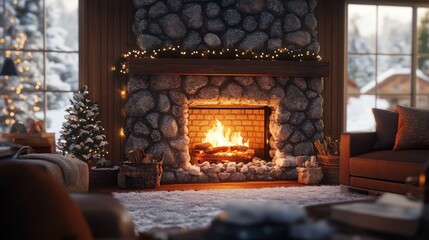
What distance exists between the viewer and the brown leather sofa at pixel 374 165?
532 cm

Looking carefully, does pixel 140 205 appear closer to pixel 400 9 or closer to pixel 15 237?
pixel 15 237

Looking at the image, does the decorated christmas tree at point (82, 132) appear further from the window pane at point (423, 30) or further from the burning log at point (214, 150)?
the window pane at point (423, 30)

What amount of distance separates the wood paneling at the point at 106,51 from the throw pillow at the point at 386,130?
2.94 meters

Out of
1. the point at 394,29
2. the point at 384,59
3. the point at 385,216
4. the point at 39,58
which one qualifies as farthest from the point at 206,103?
the point at 385,216

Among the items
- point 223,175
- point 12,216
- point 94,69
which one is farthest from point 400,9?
point 12,216

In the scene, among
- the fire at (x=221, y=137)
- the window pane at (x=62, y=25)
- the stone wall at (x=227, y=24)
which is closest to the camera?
the stone wall at (x=227, y=24)

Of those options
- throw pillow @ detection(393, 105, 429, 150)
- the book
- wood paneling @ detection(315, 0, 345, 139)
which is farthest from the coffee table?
wood paneling @ detection(315, 0, 345, 139)

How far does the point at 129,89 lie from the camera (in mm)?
7012

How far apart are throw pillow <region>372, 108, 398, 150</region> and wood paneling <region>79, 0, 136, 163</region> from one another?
2940 millimetres

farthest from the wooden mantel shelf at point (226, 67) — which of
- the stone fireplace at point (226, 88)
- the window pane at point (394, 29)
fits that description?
the window pane at point (394, 29)

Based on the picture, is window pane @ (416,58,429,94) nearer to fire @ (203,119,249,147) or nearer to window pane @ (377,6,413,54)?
window pane @ (377,6,413,54)

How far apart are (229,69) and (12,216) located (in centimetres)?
535

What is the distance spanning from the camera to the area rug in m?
4.60

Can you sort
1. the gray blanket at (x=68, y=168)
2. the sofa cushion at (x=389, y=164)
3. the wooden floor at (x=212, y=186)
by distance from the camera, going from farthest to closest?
the wooden floor at (x=212, y=186), the sofa cushion at (x=389, y=164), the gray blanket at (x=68, y=168)
